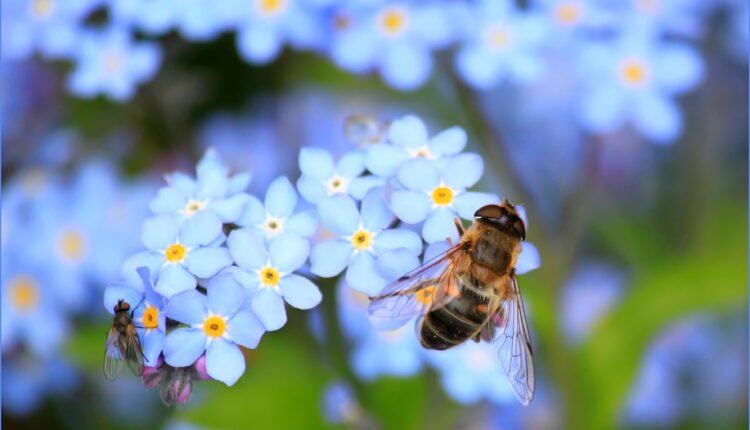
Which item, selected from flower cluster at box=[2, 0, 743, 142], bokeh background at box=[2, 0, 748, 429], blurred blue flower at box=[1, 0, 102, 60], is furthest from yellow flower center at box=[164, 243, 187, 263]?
blurred blue flower at box=[1, 0, 102, 60]

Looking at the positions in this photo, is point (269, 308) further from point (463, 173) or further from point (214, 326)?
point (463, 173)

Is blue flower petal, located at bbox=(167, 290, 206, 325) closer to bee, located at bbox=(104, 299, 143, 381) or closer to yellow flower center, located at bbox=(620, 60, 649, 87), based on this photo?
bee, located at bbox=(104, 299, 143, 381)

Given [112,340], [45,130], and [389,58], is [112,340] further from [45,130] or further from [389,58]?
[45,130]

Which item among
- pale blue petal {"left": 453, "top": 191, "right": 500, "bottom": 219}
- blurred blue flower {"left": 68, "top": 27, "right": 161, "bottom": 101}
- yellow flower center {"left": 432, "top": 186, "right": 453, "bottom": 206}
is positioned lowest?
blurred blue flower {"left": 68, "top": 27, "right": 161, "bottom": 101}

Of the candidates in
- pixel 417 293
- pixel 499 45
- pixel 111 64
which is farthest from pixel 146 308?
pixel 499 45

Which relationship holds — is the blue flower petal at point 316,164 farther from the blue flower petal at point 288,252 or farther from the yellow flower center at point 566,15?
the yellow flower center at point 566,15

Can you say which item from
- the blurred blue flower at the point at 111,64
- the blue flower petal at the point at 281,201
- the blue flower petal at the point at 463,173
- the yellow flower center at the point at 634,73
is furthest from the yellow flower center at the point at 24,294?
the yellow flower center at the point at 634,73
